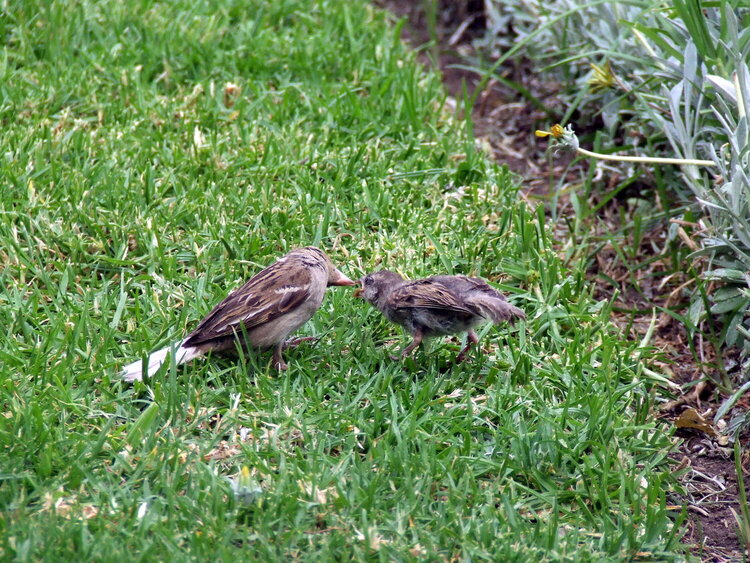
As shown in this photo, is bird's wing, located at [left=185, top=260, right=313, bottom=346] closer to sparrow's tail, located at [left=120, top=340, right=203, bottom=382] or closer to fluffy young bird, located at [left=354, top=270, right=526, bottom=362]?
sparrow's tail, located at [left=120, top=340, right=203, bottom=382]

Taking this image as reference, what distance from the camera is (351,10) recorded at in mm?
8773

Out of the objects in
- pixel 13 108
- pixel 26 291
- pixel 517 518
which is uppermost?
pixel 13 108

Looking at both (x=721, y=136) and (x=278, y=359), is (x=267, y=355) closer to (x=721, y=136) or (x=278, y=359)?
(x=278, y=359)

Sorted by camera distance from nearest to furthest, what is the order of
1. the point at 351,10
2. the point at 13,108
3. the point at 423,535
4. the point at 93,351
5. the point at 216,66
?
the point at 423,535 → the point at 93,351 → the point at 13,108 → the point at 216,66 → the point at 351,10

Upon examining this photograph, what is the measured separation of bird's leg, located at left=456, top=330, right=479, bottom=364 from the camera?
5246 millimetres

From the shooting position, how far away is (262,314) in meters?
4.99

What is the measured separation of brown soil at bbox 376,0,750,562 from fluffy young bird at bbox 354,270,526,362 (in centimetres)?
117

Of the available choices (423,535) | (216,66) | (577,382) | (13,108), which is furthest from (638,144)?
(13,108)

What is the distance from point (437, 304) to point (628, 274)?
7.15ft

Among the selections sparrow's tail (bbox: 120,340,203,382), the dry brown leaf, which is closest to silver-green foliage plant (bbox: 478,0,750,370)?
the dry brown leaf

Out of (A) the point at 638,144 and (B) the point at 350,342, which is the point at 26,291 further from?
(A) the point at 638,144

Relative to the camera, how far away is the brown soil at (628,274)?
479 cm

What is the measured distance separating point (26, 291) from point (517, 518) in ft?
10.2

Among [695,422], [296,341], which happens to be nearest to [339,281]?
[296,341]
